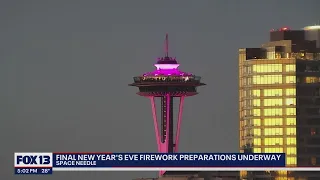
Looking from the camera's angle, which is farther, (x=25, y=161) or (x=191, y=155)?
(x=191, y=155)

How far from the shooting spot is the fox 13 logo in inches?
6657

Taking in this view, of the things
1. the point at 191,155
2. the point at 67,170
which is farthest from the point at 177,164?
the point at 67,170

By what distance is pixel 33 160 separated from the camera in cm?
17125

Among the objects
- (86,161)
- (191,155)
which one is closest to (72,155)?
(86,161)

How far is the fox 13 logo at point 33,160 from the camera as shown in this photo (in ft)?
555

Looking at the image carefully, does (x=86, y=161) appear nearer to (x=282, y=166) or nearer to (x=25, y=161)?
(x=25, y=161)

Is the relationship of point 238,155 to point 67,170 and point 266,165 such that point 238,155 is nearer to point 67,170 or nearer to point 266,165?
point 266,165

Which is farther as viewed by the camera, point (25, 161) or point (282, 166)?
point (282, 166)

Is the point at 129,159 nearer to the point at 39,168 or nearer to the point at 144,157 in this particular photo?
the point at 144,157

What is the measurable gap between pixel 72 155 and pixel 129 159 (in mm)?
6569

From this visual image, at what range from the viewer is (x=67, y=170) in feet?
572

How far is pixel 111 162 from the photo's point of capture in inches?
7023

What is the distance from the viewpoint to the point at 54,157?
174875 millimetres

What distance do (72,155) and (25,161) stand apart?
779 centimetres
